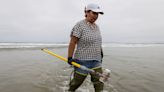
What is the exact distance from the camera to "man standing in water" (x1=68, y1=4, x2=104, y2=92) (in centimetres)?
336

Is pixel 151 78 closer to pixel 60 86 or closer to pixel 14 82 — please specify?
pixel 60 86

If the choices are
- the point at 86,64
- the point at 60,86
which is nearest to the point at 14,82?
the point at 60,86

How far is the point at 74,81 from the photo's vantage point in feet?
12.3

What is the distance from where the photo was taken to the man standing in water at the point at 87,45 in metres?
3.36

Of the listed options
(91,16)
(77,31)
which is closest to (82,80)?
(77,31)

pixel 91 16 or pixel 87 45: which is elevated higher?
pixel 91 16

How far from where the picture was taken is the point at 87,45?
11.3 feet

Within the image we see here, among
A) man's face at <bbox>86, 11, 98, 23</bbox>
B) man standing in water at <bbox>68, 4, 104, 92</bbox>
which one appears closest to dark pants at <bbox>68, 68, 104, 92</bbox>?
man standing in water at <bbox>68, 4, 104, 92</bbox>

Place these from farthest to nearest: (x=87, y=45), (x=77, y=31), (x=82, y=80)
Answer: (x=82, y=80) < (x=87, y=45) < (x=77, y=31)

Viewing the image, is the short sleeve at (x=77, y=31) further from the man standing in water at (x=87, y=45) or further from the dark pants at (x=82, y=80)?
the dark pants at (x=82, y=80)

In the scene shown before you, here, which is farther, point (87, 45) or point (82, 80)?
point (82, 80)

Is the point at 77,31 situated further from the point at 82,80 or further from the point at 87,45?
the point at 82,80

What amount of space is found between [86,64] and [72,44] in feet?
1.74

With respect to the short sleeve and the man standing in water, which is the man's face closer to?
the man standing in water
